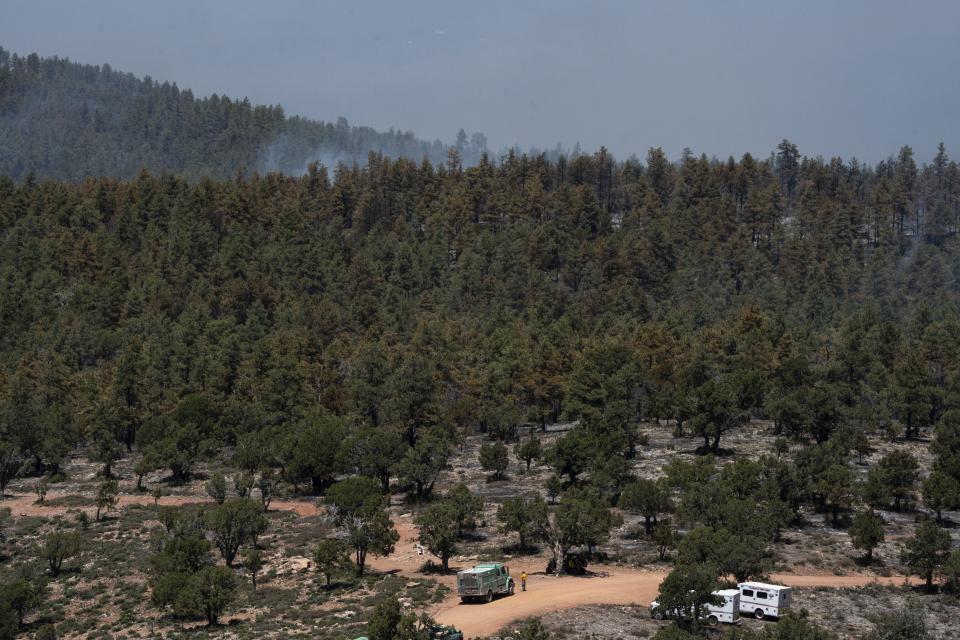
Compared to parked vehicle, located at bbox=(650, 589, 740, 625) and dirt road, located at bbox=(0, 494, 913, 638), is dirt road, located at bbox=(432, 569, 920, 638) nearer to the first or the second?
dirt road, located at bbox=(0, 494, 913, 638)

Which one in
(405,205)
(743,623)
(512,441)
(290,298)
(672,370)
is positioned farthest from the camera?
(405,205)

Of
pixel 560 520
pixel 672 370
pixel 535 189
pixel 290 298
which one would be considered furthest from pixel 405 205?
pixel 560 520

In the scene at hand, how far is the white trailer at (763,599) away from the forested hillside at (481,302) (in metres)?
23.9

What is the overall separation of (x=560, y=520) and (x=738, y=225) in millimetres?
114735

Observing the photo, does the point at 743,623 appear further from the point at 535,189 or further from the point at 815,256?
the point at 535,189

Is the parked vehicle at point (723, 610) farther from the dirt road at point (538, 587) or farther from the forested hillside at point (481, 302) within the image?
the forested hillside at point (481, 302)

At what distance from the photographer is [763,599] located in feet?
165

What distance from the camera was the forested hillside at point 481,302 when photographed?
92562 mm

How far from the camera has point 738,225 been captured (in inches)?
6407

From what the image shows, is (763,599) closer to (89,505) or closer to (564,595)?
(564,595)

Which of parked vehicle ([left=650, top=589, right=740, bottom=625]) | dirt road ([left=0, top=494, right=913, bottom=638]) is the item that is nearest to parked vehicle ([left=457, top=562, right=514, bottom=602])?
dirt road ([left=0, top=494, right=913, bottom=638])

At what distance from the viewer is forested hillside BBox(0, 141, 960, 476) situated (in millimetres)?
92562

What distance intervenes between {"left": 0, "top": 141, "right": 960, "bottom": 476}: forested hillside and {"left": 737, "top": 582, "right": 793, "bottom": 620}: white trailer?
23.9 m

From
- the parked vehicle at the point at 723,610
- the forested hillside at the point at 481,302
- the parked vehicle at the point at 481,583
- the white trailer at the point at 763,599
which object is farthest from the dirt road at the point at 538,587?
Result: the forested hillside at the point at 481,302
